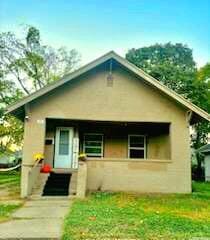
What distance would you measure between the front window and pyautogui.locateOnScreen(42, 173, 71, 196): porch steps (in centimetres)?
441

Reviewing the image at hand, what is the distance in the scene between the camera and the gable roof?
44.8ft

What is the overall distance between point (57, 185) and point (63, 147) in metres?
2.91

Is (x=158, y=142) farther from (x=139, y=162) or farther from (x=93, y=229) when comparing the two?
(x=93, y=229)

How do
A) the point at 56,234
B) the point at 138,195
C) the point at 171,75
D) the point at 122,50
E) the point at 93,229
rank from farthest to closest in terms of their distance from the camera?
the point at 122,50 < the point at 171,75 < the point at 138,195 < the point at 93,229 < the point at 56,234

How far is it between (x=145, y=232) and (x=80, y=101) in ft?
28.7

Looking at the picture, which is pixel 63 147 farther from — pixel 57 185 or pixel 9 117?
pixel 9 117

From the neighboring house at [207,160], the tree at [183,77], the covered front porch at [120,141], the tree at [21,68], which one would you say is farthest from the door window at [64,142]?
the neighboring house at [207,160]

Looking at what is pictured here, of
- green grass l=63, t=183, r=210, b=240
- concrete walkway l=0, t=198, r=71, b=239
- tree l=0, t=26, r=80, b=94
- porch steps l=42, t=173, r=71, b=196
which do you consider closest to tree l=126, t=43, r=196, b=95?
tree l=0, t=26, r=80, b=94

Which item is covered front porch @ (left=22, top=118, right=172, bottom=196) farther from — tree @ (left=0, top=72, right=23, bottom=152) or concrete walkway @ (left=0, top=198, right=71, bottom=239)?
tree @ (left=0, top=72, right=23, bottom=152)

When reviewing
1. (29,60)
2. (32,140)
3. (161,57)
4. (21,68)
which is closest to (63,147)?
(32,140)

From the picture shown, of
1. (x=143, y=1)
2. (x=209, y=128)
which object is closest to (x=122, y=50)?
(x=209, y=128)

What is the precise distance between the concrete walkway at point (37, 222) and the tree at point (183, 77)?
Answer: 53.7 feet

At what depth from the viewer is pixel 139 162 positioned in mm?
14008

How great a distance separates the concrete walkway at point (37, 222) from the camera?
618cm
